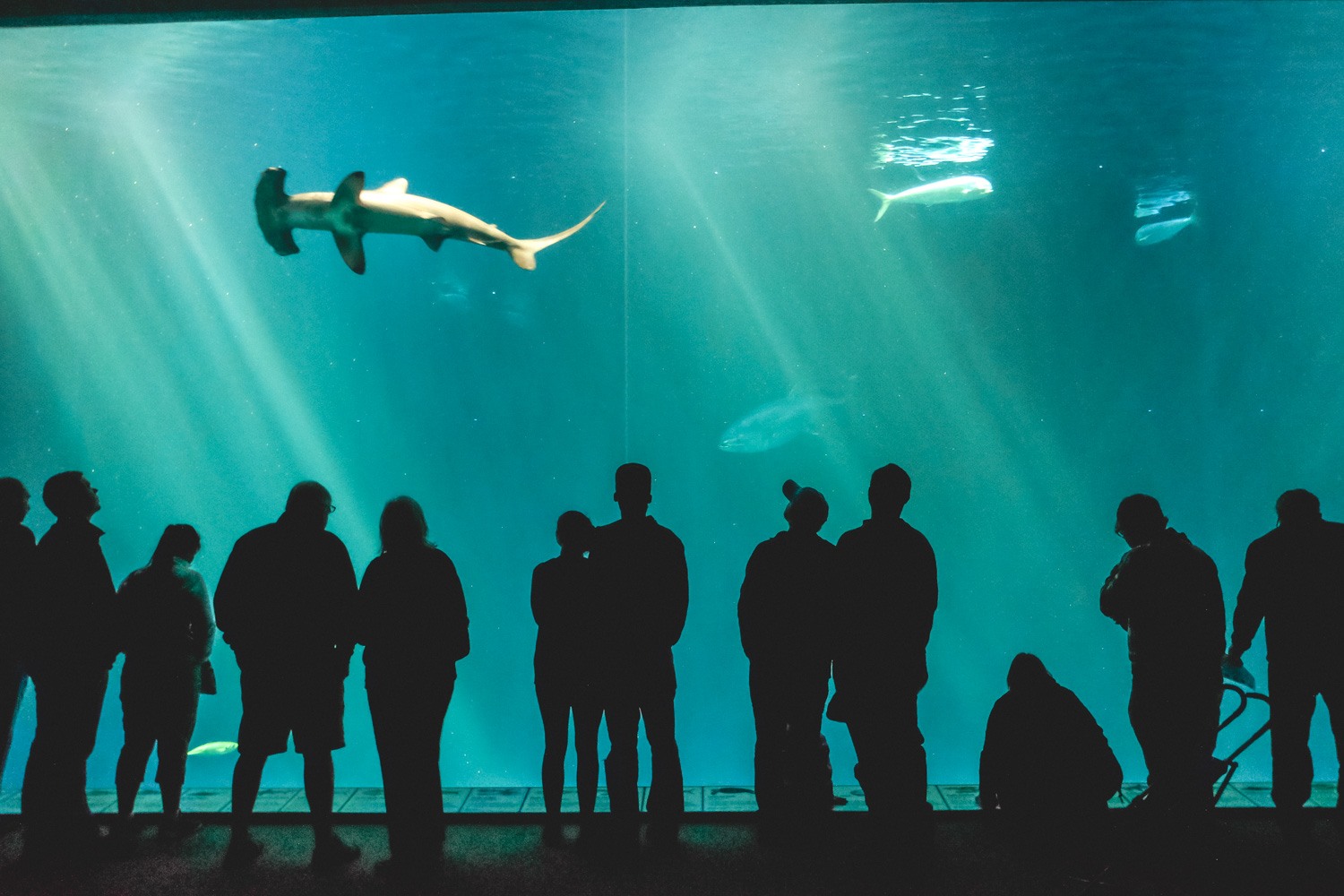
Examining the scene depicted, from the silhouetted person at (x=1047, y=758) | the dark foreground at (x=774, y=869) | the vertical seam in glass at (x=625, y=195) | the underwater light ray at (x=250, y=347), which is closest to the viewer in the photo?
the dark foreground at (x=774, y=869)

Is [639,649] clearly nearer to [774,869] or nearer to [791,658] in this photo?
[791,658]

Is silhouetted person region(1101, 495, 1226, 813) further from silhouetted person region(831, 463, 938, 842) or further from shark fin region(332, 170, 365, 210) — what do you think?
shark fin region(332, 170, 365, 210)

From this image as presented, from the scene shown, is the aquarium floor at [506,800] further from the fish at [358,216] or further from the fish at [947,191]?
the fish at [947,191]

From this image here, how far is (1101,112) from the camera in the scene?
14.6 meters

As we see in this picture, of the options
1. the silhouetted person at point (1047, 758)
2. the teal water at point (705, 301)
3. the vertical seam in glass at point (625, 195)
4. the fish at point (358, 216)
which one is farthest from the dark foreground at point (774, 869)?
the teal water at point (705, 301)

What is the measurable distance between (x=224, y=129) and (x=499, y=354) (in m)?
11.9

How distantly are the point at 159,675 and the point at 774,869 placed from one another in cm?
330

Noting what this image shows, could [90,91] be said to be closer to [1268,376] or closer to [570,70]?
[570,70]

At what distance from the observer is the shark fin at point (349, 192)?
12.4 feet

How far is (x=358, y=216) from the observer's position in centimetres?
401

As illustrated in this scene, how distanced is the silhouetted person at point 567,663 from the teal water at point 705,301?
948 cm

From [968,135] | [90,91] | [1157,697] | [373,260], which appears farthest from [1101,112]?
[373,260]

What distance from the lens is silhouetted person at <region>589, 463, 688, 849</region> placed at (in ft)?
12.3

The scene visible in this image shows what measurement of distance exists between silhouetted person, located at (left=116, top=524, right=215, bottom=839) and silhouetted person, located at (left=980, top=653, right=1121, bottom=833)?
4112 mm
